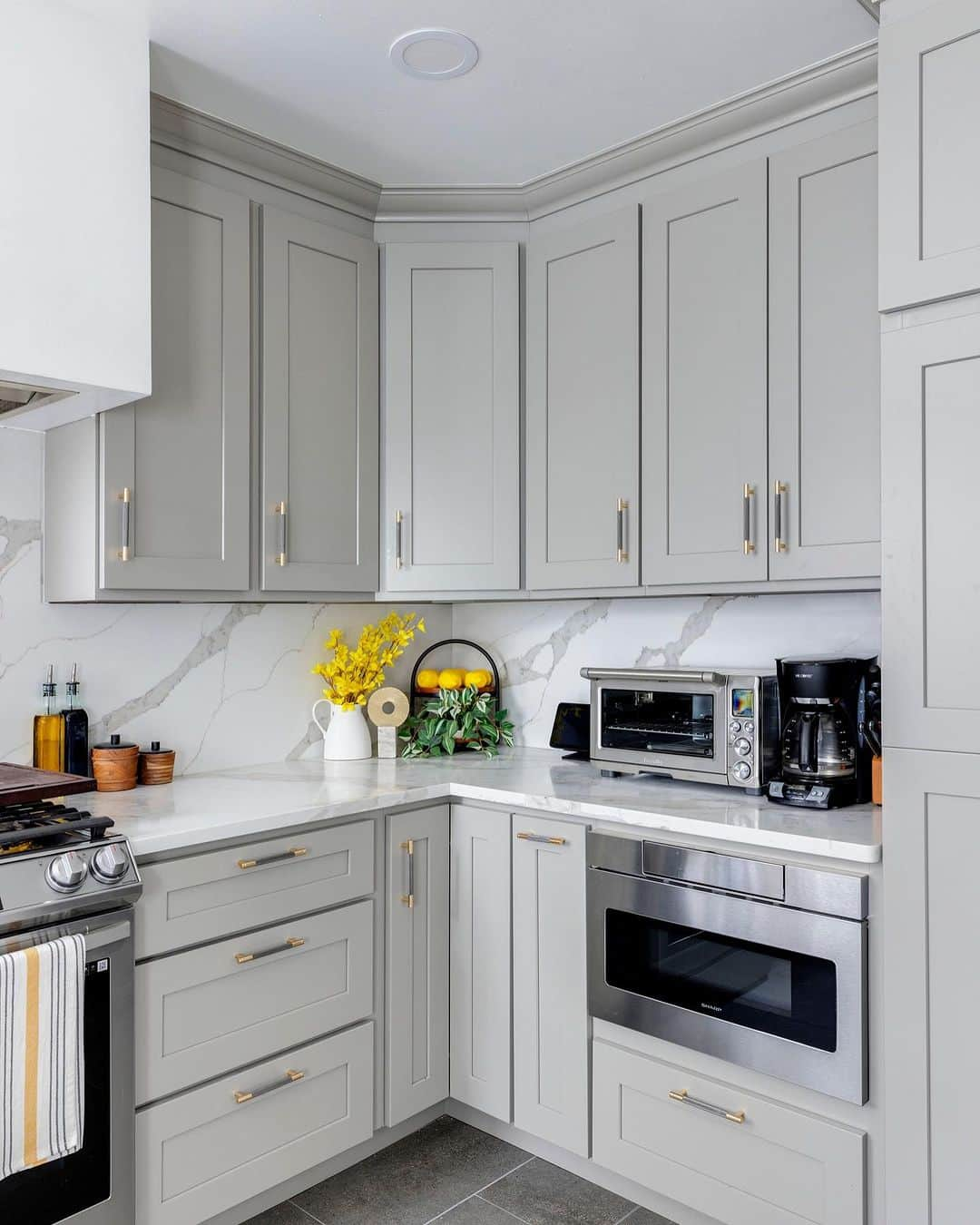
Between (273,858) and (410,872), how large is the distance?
43 centimetres

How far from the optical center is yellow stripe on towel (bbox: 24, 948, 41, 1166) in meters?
1.65

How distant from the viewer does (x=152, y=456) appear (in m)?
2.25

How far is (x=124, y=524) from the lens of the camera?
2193mm

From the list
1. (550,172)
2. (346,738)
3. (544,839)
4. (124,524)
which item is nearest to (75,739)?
(124,524)

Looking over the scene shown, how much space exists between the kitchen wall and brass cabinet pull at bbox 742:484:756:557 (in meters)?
1.33

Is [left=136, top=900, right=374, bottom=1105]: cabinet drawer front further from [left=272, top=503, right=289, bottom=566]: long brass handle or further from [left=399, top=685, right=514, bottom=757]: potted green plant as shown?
[left=272, top=503, right=289, bottom=566]: long brass handle

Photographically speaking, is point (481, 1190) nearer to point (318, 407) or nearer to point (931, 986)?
point (931, 986)

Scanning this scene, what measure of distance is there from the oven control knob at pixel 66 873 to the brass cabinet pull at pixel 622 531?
1471 mm

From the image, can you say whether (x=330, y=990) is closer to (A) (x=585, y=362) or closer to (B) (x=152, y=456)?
(B) (x=152, y=456)

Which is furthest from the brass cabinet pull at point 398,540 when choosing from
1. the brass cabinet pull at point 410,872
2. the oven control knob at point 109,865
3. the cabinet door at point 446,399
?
the oven control knob at point 109,865

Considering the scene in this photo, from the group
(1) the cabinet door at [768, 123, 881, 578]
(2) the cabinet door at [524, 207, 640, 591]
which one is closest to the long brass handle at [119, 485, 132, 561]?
(2) the cabinet door at [524, 207, 640, 591]

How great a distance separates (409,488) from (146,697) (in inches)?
36.4

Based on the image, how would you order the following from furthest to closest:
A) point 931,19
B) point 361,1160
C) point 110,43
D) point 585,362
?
point 585,362, point 361,1160, point 110,43, point 931,19

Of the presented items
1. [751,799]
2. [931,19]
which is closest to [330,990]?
[751,799]
